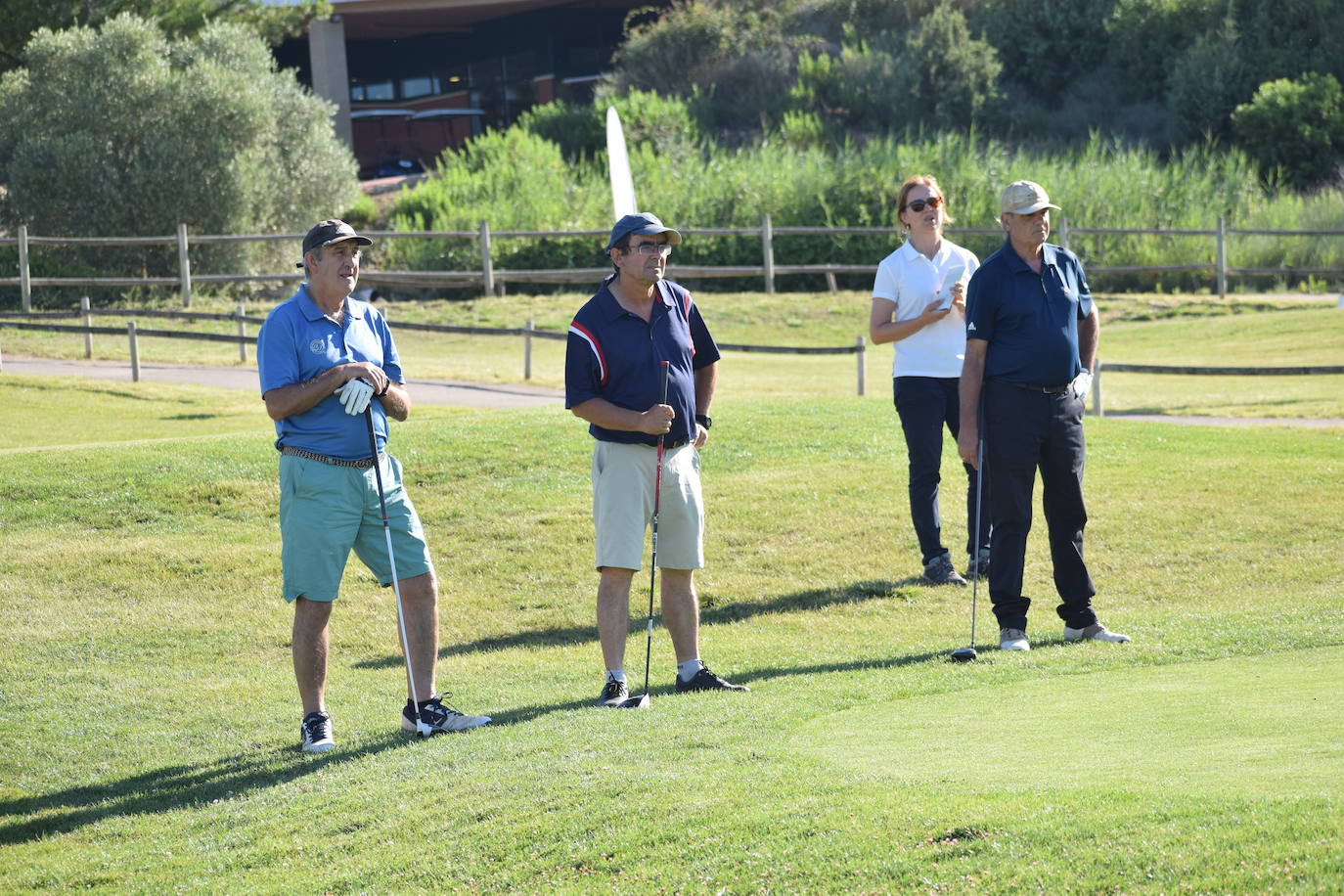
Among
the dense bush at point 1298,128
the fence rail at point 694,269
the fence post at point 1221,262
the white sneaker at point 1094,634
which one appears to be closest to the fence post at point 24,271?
the fence rail at point 694,269

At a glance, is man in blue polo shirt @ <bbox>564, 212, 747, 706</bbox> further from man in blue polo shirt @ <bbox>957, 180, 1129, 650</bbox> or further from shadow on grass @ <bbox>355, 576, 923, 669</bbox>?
shadow on grass @ <bbox>355, 576, 923, 669</bbox>

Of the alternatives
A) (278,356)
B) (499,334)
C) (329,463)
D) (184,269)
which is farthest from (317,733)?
(184,269)

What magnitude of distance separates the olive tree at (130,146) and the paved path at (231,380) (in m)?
9.08

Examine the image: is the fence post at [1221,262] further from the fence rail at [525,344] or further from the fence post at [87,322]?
the fence post at [87,322]

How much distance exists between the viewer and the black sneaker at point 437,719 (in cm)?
688

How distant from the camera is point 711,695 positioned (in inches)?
283

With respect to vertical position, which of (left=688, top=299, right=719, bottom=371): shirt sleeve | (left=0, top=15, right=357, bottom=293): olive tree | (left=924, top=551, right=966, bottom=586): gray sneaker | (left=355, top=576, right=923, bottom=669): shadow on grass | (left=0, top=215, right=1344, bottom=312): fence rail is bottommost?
(left=355, top=576, right=923, bottom=669): shadow on grass

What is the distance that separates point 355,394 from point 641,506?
1395 mm

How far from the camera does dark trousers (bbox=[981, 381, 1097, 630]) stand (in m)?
7.95

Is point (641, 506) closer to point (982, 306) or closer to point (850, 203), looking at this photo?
point (982, 306)

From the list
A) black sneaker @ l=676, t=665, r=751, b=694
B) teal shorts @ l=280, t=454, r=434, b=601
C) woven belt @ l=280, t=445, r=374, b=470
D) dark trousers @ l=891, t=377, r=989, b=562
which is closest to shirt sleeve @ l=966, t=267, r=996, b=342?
dark trousers @ l=891, t=377, r=989, b=562

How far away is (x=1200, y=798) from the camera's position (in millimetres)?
4469

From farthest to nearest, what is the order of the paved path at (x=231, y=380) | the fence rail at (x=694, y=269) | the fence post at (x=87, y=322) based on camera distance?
1. the fence rail at (x=694, y=269)
2. the fence post at (x=87, y=322)
3. the paved path at (x=231, y=380)

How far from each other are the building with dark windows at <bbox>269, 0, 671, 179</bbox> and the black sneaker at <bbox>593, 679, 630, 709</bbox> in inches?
1735
